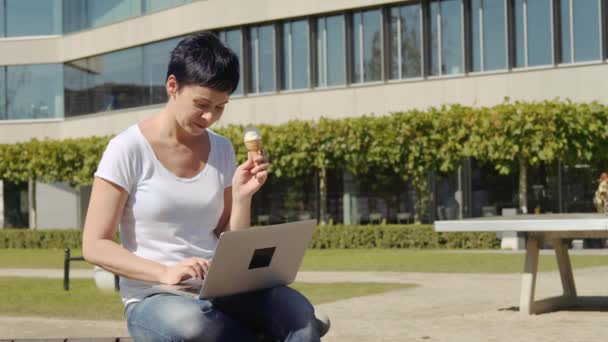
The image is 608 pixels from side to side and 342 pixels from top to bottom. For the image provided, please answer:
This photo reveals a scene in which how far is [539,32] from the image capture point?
108ft

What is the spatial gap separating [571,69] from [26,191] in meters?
24.1

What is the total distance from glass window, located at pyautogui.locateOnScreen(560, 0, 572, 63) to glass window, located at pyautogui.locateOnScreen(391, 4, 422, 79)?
464 centimetres

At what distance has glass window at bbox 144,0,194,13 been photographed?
133ft

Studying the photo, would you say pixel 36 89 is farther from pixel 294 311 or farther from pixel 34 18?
pixel 294 311

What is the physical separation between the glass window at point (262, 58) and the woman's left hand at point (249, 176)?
33.8 meters

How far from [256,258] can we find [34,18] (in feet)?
146

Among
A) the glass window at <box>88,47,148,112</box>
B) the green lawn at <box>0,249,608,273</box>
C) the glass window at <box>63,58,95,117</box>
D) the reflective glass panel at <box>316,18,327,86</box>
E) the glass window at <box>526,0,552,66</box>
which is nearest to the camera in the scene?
the green lawn at <box>0,249,608,273</box>

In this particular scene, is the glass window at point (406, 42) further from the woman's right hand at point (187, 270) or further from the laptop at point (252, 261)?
the woman's right hand at point (187, 270)

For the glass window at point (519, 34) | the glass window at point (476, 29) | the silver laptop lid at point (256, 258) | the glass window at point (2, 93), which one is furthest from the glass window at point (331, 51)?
the silver laptop lid at point (256, 258)

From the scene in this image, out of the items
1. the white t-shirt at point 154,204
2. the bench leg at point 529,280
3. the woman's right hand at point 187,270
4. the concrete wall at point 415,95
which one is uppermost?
the concrete wall at point 415,95

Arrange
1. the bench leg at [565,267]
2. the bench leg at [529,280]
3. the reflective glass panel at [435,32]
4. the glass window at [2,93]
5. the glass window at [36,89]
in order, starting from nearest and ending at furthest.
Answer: the bench leg at [529,280] < the bench leg at [565,267] < the reflective glass panel at [435,32] < the glass window at [36,89] < the glass window at [2,93]

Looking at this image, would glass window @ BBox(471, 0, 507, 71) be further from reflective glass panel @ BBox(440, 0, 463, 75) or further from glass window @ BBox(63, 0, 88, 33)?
glass window @ BBox(63, 0, 88, 33)

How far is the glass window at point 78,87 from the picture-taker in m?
44.9

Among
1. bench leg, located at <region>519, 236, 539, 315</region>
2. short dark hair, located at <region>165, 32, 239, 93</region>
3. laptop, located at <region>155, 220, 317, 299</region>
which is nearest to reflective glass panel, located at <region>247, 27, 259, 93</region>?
bench leg, located at <region>519, 236, 539, 315</region>
